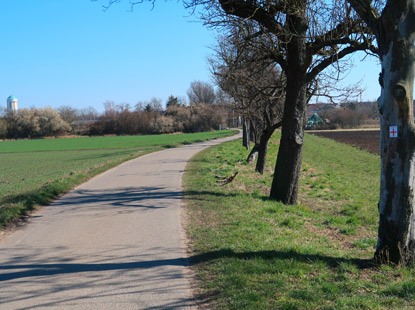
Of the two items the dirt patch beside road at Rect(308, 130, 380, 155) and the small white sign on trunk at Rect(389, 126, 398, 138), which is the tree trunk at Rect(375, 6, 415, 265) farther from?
the dirt patch beside road at Rect(308, 130, 380, 155)

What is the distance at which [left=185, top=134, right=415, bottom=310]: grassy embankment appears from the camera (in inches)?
171

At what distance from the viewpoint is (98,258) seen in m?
6.09

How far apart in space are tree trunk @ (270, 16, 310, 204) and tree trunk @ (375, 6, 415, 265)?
3740 mm

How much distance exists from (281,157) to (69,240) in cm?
575

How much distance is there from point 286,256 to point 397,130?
7.64 ft

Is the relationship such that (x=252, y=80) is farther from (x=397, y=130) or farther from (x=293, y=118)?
(x=397, y=130)

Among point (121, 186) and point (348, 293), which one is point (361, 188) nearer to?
point (121, 186)

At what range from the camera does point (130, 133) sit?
9419cm

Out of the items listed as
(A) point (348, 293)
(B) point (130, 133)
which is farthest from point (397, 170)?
(B) point (130, 133)

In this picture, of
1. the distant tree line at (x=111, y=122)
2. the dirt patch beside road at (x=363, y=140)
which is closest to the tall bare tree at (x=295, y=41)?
the dirt patch beside road at (x=363, y=140)

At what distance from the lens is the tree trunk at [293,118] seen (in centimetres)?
940

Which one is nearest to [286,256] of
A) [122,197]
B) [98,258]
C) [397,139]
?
[397,139]

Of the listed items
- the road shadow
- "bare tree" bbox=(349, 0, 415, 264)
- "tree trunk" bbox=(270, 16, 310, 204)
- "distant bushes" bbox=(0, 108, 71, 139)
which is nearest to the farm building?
"distant bushes" bbox=(0, 108, 71, 139)

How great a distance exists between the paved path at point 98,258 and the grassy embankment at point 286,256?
462 millimetres
